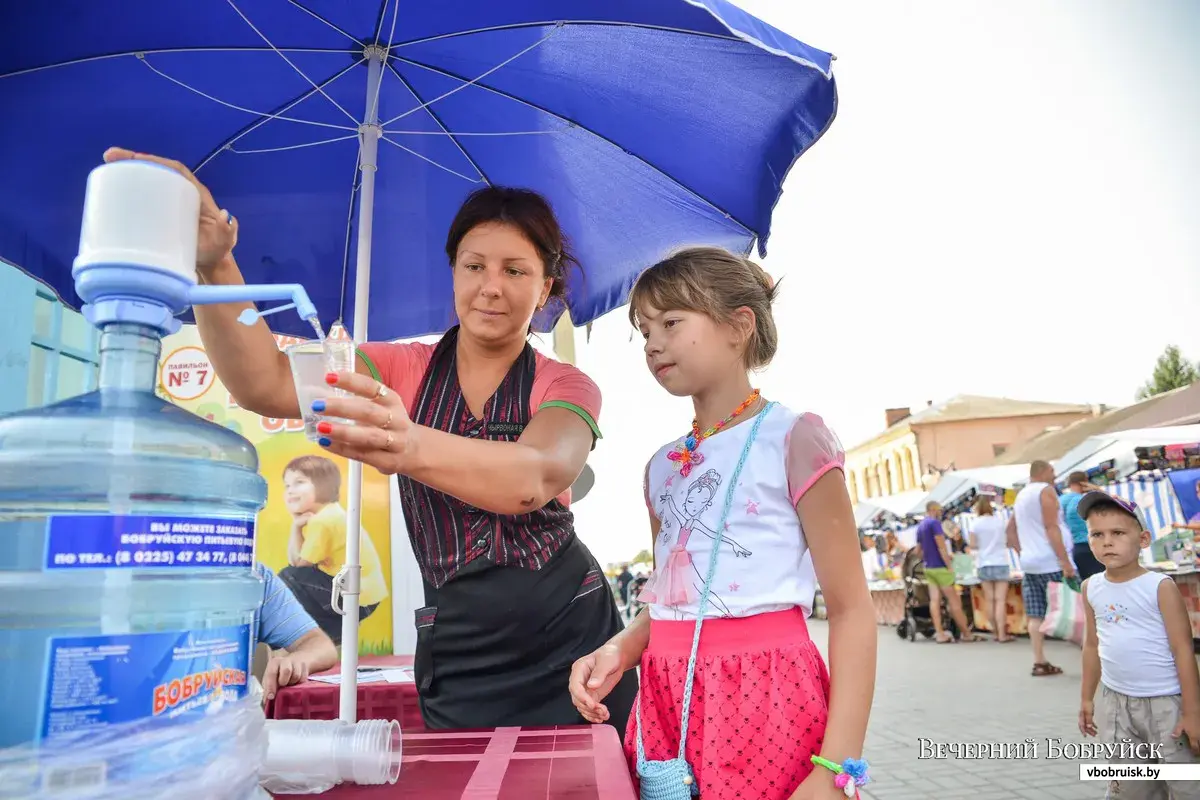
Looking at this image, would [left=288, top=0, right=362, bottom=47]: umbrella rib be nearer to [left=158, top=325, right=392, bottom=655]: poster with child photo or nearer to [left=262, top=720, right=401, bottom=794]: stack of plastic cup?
[left=262, top=720, right=401, bottom=794]: stack of plastic cup

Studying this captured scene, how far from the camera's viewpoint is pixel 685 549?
5.14 ft

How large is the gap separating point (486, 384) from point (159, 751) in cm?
112

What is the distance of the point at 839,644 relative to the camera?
1433 millimetres

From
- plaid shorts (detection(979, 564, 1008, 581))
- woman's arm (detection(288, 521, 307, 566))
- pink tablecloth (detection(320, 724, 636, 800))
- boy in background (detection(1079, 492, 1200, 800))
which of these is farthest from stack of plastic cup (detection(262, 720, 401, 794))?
plaid shorts (detection(979, 564, 1008, 581))

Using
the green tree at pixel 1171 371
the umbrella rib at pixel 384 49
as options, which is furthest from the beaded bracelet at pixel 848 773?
the green tree at pixel 1171 371

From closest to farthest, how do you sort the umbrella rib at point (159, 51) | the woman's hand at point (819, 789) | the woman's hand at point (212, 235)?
1. the woman's hand at point (212, 235)
2. the woman's hand at point (819, 789)
3. the umbrella rib at point (159, 51)

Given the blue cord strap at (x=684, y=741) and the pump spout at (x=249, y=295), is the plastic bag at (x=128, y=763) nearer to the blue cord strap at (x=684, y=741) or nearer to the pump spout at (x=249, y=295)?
the pump spout at (x=249, y=295)

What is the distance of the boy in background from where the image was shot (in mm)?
3297

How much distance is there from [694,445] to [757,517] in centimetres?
29

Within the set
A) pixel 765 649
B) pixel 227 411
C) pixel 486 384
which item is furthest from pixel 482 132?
pixel 227 411

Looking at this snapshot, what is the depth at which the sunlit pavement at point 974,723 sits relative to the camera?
14.3ft

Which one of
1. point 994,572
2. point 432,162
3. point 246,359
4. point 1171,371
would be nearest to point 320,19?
point 432,162

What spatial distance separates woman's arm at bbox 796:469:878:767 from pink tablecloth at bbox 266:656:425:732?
1.46 m

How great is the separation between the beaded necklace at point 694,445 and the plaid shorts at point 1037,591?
7.89 meters
